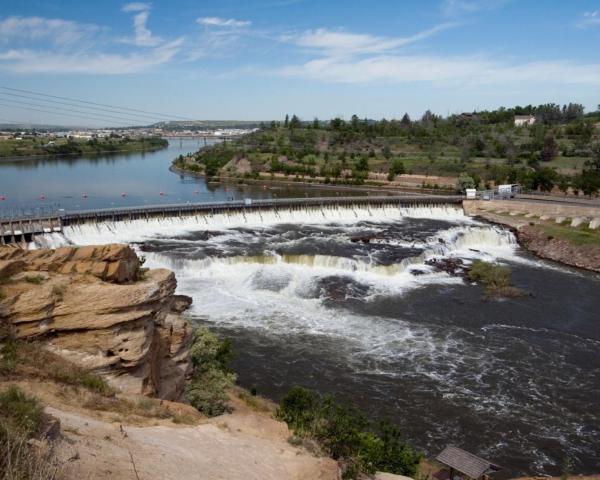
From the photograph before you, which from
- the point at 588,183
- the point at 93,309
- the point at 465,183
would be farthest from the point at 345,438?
the point at 465,183

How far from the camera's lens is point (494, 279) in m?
32.8

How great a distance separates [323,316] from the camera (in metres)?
27.4

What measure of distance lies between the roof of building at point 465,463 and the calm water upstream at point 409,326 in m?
2.09

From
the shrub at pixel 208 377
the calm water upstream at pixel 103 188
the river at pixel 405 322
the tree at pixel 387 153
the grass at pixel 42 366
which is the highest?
the tree at pixel 387 153

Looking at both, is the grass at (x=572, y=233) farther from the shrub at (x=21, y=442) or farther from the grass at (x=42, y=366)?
the shrub at (x=21, y=442)

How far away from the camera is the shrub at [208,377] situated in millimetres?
14461

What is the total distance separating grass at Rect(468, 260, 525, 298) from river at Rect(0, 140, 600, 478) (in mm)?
655

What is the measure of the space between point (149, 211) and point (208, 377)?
29159 millimetres

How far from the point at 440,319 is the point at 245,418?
53.7ft

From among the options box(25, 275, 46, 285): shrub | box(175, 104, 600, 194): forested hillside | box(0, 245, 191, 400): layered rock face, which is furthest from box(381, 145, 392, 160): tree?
box(25, 275, 46, 285): shrub

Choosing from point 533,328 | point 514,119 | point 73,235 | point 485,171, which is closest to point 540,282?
point 533,328

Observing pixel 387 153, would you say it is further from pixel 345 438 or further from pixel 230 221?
pixel 345 438

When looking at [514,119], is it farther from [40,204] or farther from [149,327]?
[149,327]

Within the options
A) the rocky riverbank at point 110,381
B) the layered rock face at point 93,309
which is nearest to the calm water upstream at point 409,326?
the rocky riverbank at point 110,381
